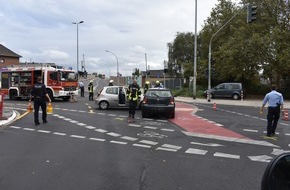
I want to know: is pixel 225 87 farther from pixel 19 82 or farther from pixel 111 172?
pixel 111 172

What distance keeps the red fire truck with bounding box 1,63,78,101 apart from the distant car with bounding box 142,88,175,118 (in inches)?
498

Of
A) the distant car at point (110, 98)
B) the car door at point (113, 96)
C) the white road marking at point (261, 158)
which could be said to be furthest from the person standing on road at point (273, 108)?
the car door at point (113, 96)

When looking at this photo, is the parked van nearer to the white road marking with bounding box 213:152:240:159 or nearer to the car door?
the car door

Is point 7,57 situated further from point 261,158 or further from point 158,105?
point 261,158

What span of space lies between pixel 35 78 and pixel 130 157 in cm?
2182

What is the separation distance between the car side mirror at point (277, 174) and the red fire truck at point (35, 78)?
1015 inches

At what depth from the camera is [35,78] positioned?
28.1m

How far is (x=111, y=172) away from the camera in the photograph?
661 cm

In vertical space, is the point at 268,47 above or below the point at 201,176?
above

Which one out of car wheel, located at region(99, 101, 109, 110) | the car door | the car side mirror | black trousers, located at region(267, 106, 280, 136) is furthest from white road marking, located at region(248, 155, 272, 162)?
car wheel, located at region(99, 101, 109, 110)

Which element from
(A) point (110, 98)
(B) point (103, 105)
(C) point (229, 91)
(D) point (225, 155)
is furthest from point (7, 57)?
(D) point (225, 155)

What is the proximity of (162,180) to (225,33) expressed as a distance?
44375 mm

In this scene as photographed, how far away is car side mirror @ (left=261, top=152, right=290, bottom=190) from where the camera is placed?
8.32 feet

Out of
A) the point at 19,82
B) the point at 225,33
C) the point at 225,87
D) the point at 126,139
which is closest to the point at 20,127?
the point at 126,139
